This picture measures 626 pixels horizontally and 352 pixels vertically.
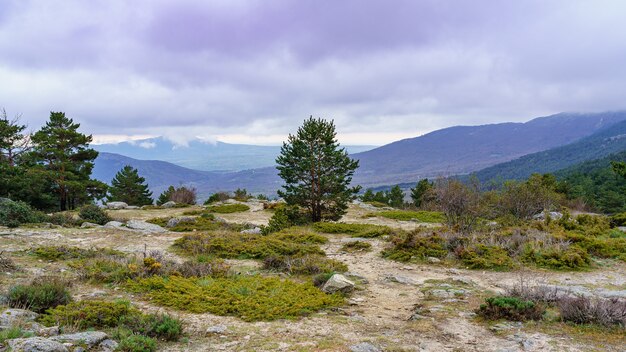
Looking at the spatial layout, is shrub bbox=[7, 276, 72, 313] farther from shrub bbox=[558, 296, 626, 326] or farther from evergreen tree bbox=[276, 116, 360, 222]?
evergreen tree bbox=[276, 116, 360, 222]

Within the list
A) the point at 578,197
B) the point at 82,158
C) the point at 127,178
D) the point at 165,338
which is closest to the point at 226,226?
the point at 165,338

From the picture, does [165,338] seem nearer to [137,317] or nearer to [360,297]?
[137,317]

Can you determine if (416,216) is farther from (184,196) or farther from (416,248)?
(184,196)

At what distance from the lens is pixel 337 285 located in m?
8.04

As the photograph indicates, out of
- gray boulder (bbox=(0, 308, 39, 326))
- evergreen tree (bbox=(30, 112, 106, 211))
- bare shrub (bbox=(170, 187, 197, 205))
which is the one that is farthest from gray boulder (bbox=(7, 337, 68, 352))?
bare shrub (bbox=(170, 187, 197, 205))

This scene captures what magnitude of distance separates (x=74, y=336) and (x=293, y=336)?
115 inches

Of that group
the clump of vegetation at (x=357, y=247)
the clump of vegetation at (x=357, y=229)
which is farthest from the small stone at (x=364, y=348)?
the clump of vegetation at (x=357, y=229)

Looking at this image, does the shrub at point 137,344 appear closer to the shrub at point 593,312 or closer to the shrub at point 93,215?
the shrub at point 593,312

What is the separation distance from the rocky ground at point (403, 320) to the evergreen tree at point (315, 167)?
951 cm

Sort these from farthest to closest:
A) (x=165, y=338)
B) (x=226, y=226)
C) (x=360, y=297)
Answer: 1. (x=226, y=226)
2. (x=360, y=297)
3. (x=165, y=338)

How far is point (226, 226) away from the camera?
19438 mm

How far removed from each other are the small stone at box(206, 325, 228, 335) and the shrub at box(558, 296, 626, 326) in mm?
5657

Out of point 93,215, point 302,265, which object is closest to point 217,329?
point 302,265

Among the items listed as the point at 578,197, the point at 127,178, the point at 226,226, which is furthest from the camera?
the point at 127,178
